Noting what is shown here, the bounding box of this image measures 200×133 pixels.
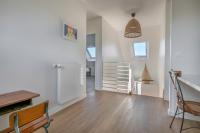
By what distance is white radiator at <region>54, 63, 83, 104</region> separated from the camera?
8.02ft

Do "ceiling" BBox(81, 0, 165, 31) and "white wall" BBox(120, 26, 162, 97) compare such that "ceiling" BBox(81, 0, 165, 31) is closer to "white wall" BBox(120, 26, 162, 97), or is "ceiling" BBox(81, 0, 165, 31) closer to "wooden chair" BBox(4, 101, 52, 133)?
"white wall" BBox(120, 26, 162, 97)

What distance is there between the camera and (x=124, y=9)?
3.72 m

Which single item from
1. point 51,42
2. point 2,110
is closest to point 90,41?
point 51,42

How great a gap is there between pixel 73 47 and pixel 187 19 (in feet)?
7.82

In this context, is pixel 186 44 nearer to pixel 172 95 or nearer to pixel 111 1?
pixel 172 95

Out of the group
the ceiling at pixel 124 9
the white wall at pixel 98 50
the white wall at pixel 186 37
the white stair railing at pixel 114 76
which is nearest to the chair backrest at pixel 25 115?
the white wall at pixel 186 37

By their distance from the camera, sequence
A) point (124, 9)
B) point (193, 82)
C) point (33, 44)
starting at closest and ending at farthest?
1. point (193, 82)
2. point (33, 44)
3. point (124, 9)

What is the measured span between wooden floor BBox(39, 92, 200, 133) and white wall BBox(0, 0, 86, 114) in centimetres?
52

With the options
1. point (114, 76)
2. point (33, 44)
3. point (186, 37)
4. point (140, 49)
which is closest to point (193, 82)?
point (186, 37)

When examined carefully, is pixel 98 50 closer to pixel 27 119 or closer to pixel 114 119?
pixel 114 119

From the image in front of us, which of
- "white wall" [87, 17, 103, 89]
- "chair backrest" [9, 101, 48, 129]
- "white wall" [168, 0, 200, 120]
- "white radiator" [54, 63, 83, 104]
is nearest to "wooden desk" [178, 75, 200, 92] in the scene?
"white wall" [168, 0, 200, 120]

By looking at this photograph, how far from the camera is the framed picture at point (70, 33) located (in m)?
2.68

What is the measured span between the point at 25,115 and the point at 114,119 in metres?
1.64

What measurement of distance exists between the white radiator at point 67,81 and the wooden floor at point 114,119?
313 millimetres
